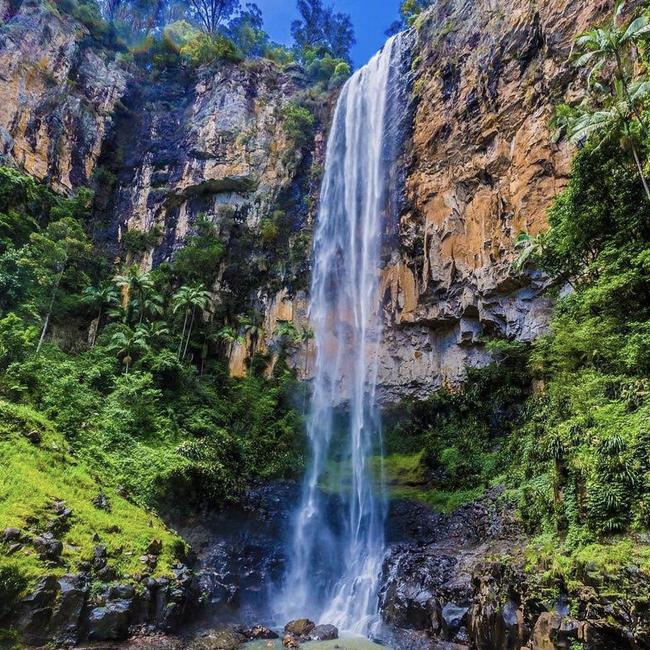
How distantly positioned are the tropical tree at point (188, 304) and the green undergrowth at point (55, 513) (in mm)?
13287

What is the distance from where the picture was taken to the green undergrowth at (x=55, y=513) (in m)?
8.12

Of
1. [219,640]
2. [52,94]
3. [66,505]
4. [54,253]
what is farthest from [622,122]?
[52,94]

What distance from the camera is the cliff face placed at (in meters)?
19.0

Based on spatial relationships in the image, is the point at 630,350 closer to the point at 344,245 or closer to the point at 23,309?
the point at 344,245

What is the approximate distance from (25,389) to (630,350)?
15.2m

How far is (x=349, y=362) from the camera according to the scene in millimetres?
24219

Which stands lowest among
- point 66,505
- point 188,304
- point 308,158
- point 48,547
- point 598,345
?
point 48,547

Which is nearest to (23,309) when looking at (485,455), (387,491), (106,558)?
(106,558)

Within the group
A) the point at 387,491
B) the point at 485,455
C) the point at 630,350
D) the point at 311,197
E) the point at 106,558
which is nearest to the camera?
the point at 106,558

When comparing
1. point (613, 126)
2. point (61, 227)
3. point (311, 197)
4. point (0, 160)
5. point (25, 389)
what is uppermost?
point (311, 197)

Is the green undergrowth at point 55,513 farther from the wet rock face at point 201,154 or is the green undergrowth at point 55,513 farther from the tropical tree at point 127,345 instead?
the wet rock face at point 201,154

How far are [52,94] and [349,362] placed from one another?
947 inches

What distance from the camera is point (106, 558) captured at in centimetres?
907

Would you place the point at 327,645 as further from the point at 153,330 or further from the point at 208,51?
the point at 208,51
